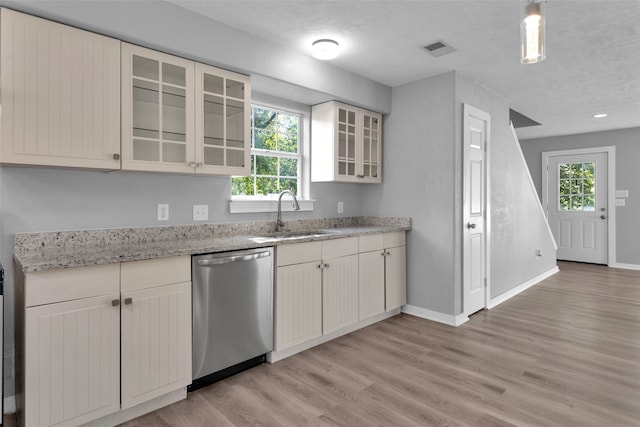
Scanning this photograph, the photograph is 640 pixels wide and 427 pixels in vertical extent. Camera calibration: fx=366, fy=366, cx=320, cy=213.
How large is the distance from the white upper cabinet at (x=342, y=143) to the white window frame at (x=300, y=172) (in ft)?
0.24

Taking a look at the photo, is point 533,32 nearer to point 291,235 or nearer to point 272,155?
point 291,235

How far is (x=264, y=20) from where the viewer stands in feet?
8.24

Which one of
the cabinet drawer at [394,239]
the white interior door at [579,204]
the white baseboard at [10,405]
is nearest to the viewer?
the white baseboard at [10,405]

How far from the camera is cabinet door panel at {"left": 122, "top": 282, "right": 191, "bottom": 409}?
194 centimetres

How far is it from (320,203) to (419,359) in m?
1.78

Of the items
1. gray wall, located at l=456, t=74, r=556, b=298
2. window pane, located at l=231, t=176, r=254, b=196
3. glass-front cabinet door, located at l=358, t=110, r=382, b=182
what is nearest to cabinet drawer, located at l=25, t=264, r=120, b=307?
window pane, located at l=231, t=176, r=254, b=196

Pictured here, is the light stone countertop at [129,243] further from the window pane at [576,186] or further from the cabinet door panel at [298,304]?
the window pane at [576,186]

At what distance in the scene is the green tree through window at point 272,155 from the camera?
3352mm

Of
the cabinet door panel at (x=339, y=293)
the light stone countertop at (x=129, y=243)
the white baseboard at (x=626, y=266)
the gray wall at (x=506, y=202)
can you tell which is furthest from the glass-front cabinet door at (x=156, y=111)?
the white baseboard at (x=626, y=266)

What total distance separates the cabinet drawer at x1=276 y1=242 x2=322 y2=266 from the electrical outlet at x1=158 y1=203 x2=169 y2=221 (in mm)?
838

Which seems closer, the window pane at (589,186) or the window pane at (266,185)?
the window pane at (266,185)

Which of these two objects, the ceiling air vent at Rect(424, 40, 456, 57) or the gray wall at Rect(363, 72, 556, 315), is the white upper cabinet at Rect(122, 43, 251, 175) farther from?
the gray wall at Rect(363, 72, 556, 315)

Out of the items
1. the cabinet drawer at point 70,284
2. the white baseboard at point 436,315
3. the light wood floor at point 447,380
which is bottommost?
the light wood floor at point 447,380

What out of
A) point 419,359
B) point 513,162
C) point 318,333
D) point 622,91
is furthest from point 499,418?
point 622,91
